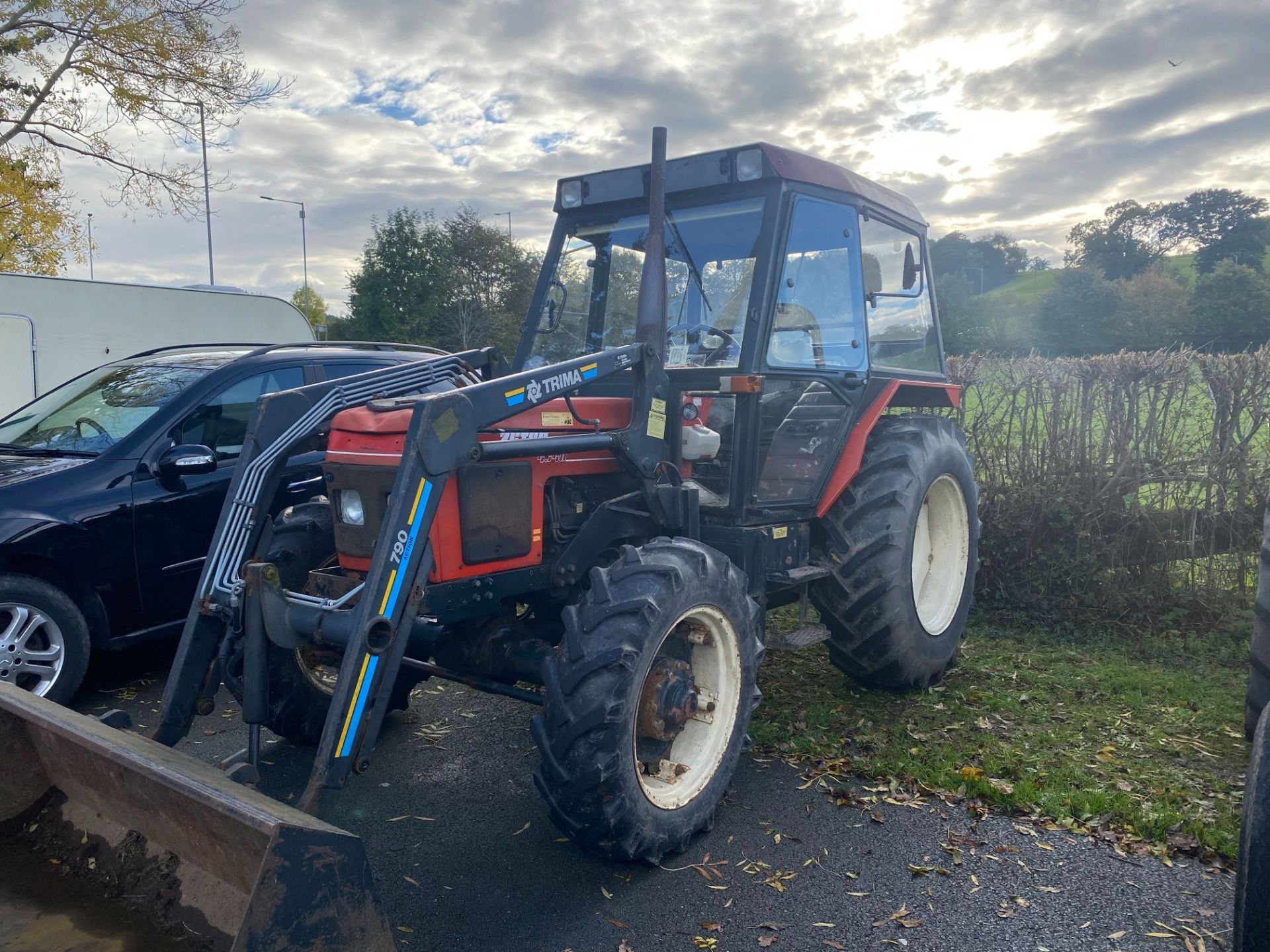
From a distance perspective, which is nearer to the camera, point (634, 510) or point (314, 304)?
point (634, 510)

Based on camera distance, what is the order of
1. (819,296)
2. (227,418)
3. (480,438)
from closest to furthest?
(480,438) < (819,296) < (227,418)

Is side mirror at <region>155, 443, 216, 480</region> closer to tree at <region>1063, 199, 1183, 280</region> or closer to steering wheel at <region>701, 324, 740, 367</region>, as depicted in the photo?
steering wheel at <region>701, 324, 740, 367</region>

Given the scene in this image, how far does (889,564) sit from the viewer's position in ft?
14.3

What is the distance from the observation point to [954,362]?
24.9ft

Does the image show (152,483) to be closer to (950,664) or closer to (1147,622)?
(950,664)

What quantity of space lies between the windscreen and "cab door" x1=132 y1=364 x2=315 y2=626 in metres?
1.56

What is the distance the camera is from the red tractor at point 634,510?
9.73ft

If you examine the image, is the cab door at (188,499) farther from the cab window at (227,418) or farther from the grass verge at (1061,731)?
the grass verge at (1061,731)

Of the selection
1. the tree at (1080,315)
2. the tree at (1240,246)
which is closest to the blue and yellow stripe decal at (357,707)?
the tree at (1080,315)

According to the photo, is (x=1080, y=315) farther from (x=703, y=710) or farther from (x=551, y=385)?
(x=551, y=385)

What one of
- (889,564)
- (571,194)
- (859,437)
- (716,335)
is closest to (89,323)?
(571,194)

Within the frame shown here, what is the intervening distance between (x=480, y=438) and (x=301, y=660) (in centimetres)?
143

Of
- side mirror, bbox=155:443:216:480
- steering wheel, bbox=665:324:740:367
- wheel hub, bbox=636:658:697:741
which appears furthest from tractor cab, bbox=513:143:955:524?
side mirror, bbox=155:443:216:480

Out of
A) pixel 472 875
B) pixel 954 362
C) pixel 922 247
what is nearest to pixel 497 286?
pixel 954 362
